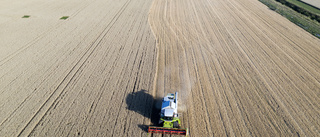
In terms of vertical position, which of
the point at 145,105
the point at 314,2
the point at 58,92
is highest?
the point at 314,2

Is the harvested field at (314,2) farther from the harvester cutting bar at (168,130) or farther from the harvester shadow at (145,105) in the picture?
the harvester cutting bar at (168,130)

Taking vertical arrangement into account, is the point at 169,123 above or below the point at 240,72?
below

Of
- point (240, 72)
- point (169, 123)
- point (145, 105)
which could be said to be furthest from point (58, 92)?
point (240, 72)

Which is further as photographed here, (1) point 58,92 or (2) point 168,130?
(1) point 58,92

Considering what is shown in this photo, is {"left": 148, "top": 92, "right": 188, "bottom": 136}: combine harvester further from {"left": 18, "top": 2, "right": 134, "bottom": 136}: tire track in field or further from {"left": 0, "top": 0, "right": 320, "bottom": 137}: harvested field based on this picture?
{"left": 18, "top": 2, "right": 134, "bottom": 136}: tire track in field

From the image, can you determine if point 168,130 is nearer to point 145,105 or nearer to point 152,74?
point 145,105

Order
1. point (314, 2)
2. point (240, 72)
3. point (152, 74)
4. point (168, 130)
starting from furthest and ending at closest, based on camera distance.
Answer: point (314, 2)
point (240, 72)
point (152, 74)
point (168, 130)

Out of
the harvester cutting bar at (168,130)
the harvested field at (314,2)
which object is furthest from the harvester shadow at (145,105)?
the harvested field at (314,2)

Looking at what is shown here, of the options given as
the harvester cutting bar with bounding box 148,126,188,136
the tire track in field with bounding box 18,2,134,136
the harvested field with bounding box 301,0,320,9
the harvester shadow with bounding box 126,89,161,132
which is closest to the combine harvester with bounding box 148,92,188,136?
the harvester cutting bar with bounding box 148,126,188,136
